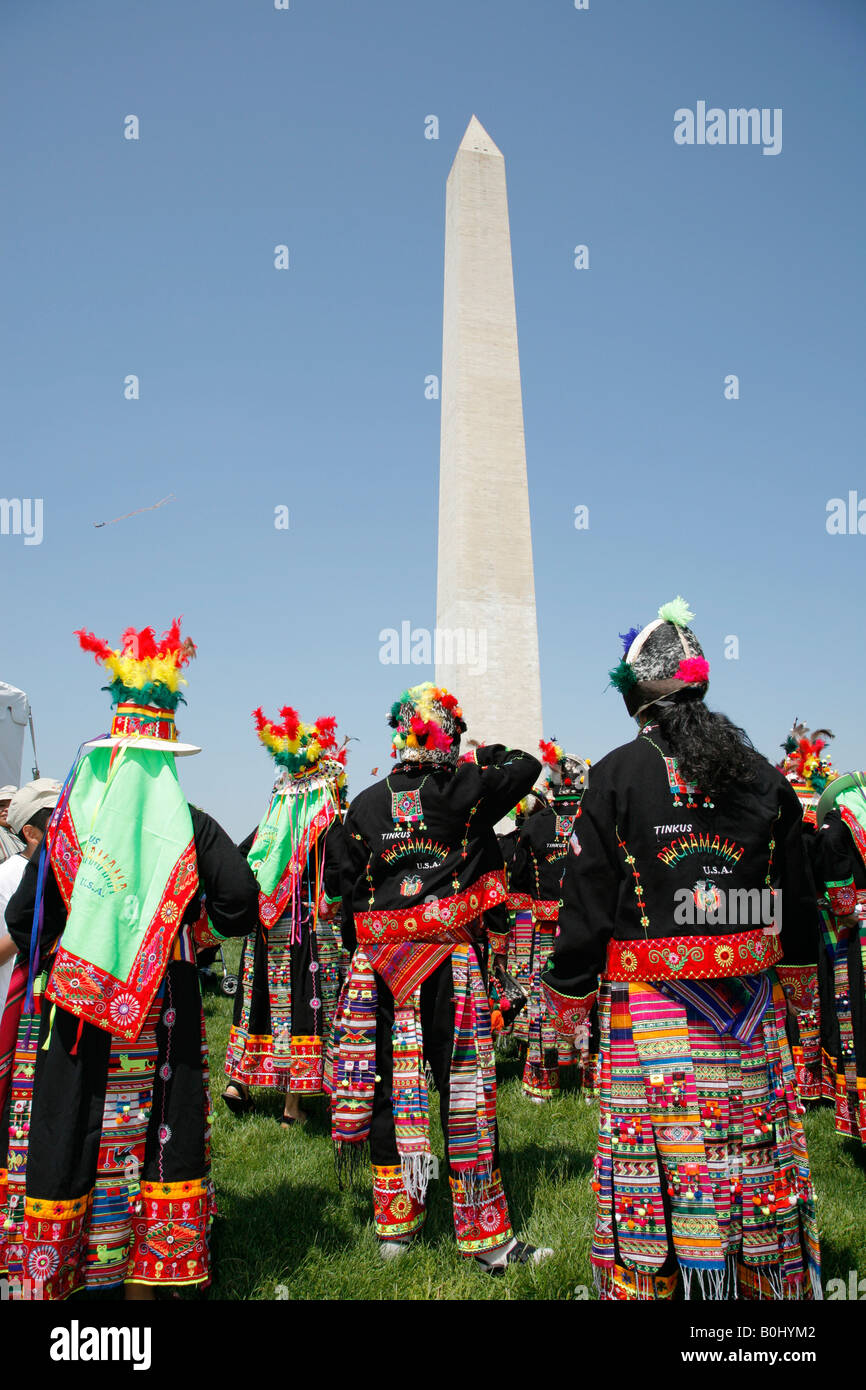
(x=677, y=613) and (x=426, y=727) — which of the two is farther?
(x=426, y=727)

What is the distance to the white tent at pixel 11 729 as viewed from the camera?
12.6 m

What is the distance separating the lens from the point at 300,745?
5.87 m

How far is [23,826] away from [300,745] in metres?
2.70

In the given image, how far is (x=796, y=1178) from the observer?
95.1 inches

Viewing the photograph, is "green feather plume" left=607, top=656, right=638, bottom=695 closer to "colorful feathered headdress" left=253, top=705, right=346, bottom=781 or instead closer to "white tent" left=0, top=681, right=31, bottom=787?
"colorful feathered headdress" left=253, top=705, right=346, bottom=781

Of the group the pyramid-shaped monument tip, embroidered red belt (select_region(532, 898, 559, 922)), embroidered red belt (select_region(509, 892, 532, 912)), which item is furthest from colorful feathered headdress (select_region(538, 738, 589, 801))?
the pyramid-shaped monument tip

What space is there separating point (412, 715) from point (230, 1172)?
249 cm

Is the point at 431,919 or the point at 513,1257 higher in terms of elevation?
the point at 431,919

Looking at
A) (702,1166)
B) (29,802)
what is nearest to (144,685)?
(29,802)

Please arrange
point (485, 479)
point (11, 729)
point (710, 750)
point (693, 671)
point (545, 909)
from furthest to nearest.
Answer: point (485, 479) → point (11, 729) → point (545, 909) → point (693, 671) → point (710, 750)

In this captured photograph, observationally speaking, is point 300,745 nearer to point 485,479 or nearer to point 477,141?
point 485,479
